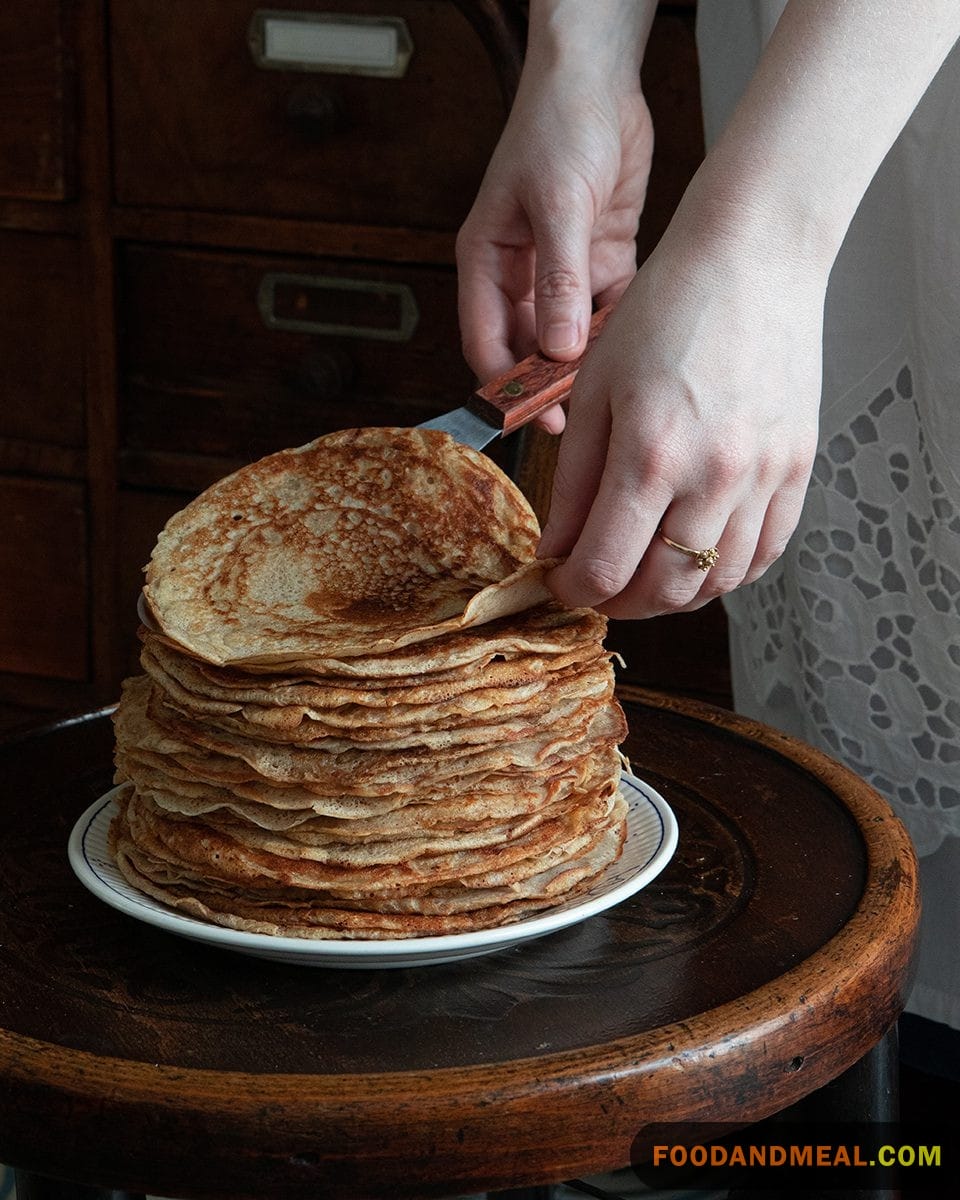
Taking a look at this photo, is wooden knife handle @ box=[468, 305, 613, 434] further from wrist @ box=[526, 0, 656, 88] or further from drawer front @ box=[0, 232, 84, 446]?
drawer front @ box=[0, 232, 84, 446]

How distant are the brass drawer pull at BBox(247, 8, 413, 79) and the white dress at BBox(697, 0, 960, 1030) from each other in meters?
0.36

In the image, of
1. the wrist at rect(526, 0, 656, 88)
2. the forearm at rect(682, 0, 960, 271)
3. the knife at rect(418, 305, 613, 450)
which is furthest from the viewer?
the wrist at rect(526, 0, 656, 88)

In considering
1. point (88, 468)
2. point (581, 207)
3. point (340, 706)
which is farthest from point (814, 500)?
point (88, 468)

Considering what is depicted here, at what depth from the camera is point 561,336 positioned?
95 centimetres

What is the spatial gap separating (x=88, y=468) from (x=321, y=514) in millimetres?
858

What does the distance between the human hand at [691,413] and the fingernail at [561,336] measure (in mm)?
233

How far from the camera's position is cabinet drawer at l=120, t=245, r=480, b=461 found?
1523mm

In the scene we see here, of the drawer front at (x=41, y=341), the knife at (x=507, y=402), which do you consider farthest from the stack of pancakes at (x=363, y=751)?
the drawer front at (x=41, y=341)

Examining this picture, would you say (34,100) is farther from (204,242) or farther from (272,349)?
(272,349)

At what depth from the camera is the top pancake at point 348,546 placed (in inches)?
30.5

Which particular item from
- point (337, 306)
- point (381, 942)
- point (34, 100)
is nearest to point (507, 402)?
point (381, 942)

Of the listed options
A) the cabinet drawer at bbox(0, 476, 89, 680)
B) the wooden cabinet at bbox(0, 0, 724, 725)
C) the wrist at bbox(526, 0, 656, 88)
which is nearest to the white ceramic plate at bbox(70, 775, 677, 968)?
the wrist at bbox(526, 0, 656, 88)

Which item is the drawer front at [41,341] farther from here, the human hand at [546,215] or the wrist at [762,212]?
the wrist at [762,212]

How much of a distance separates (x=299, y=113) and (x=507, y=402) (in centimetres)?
69
